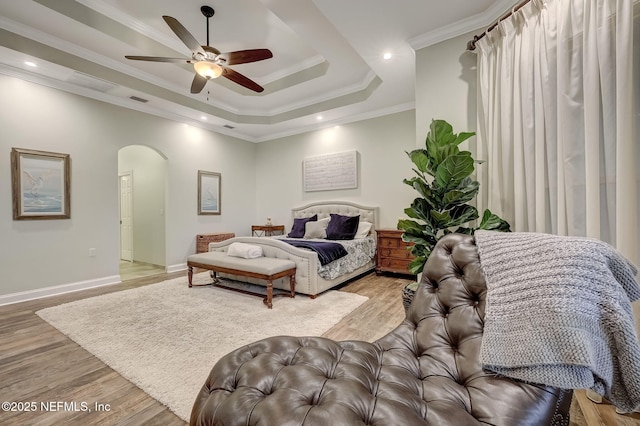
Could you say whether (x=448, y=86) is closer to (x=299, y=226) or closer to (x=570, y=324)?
(x=570, y=324)

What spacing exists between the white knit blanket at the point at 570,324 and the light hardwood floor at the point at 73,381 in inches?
36.1

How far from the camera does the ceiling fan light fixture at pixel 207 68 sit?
283 centimetres

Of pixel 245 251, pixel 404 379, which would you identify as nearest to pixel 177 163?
pixel 245 251

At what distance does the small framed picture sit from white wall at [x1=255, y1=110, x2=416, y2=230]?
3.67ft

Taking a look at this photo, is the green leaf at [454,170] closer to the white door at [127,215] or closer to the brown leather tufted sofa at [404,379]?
the brown leather tufted sofa at [404,379]

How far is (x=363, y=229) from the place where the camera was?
4.74 metres

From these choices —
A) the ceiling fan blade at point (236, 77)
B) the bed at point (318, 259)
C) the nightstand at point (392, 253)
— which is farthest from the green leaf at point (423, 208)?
the ceiling fan blade at point (236, 77)

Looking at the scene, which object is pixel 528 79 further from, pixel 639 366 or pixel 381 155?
pixel 381 155

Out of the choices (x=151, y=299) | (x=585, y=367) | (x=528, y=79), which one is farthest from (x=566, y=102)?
(x=151, y=299)

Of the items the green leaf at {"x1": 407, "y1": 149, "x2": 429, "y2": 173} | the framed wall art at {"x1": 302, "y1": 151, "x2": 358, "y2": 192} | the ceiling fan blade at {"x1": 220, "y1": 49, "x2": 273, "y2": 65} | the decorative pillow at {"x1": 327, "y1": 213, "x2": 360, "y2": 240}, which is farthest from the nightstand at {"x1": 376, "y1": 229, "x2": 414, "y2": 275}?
the ceiling fan blade at {"x1": 220, "y1": 49, "x2": 273, "y2": 65}

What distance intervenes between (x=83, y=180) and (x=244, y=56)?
3083mm

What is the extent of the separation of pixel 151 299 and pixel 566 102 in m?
4.40

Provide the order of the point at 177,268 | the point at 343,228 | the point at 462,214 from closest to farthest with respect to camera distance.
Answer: the point at 462,214 → the point at 343,228 → the point at 177,268

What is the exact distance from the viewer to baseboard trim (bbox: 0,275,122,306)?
3.23m
